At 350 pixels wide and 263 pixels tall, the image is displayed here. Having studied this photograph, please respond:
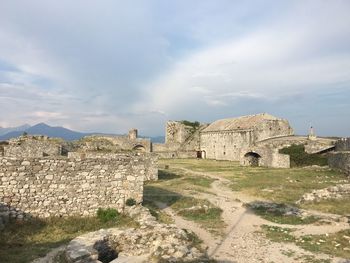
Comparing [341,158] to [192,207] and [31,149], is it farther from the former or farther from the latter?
[31,149]

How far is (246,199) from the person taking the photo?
21531 mm

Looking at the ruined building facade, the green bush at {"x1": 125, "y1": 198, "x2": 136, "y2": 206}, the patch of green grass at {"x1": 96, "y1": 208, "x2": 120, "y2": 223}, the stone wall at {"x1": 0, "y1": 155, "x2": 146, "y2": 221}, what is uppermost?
the ruined building facade

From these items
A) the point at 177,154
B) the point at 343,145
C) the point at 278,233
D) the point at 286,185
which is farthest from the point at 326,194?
the point at 177,154

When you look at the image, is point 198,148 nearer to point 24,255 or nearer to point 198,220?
point 198,220

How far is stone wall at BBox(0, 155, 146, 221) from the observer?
45.9ft

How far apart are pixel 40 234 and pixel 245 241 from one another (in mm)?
7061

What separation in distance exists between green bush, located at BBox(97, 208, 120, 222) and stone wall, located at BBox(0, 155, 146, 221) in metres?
0.25

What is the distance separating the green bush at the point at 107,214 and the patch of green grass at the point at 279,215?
670 centimetres

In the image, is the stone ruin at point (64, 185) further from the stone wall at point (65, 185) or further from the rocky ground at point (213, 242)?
the rocky ground at point (213, 242)

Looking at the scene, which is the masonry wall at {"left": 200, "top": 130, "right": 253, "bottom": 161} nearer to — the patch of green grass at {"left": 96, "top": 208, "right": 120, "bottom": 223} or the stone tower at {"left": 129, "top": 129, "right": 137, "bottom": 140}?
the stone tower at {"left": 129, "top": 129, "right": 137, "bottom": 140}

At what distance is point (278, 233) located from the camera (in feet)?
46.3

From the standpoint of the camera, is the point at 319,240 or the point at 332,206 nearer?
the point at 319,240

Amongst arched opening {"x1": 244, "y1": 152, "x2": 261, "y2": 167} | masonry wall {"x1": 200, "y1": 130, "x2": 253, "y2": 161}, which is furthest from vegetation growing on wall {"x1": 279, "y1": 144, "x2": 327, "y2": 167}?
masonry wall {"x1": 200, "y1": 130, "x2": 253, "y2": 161}

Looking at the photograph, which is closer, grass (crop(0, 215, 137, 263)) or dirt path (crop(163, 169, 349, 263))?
grass (crop(0, 215, 137, 263))
